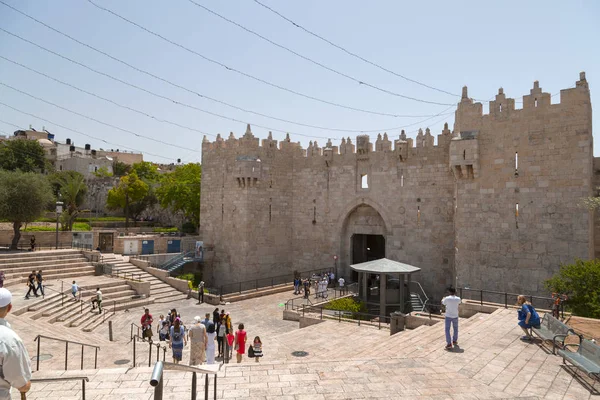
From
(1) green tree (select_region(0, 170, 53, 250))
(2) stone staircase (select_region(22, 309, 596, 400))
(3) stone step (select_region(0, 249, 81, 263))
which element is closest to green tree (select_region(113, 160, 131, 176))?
(1) green tree (select_region(0, 170, 53, 250))

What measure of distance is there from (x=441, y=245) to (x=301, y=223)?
8888 mm

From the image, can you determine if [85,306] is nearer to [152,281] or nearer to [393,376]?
[152,281]

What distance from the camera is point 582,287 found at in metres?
12.1

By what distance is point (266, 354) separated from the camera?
35.9 ft

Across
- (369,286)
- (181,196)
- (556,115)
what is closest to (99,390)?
(369,286)

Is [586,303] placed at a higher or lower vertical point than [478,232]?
lower

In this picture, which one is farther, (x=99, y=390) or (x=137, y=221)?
(x=137, y=221)

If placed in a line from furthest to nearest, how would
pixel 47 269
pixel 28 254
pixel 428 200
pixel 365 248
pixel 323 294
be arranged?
pixel 365 248 → pixel 428 200 → pixel 28 254 → pixel 47 269 → pixel 323 294

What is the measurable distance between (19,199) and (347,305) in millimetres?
18783

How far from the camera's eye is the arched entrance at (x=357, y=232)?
23766mm

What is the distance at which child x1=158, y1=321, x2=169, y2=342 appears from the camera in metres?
13.1

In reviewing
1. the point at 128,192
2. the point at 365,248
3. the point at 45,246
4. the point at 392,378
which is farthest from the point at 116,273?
the point at 128,192

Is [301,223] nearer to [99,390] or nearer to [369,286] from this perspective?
[369,286]

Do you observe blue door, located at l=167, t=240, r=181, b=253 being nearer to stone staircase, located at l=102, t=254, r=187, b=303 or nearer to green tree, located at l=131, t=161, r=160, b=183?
stone staircase, located at l=102, t=254, r=187, b=303
